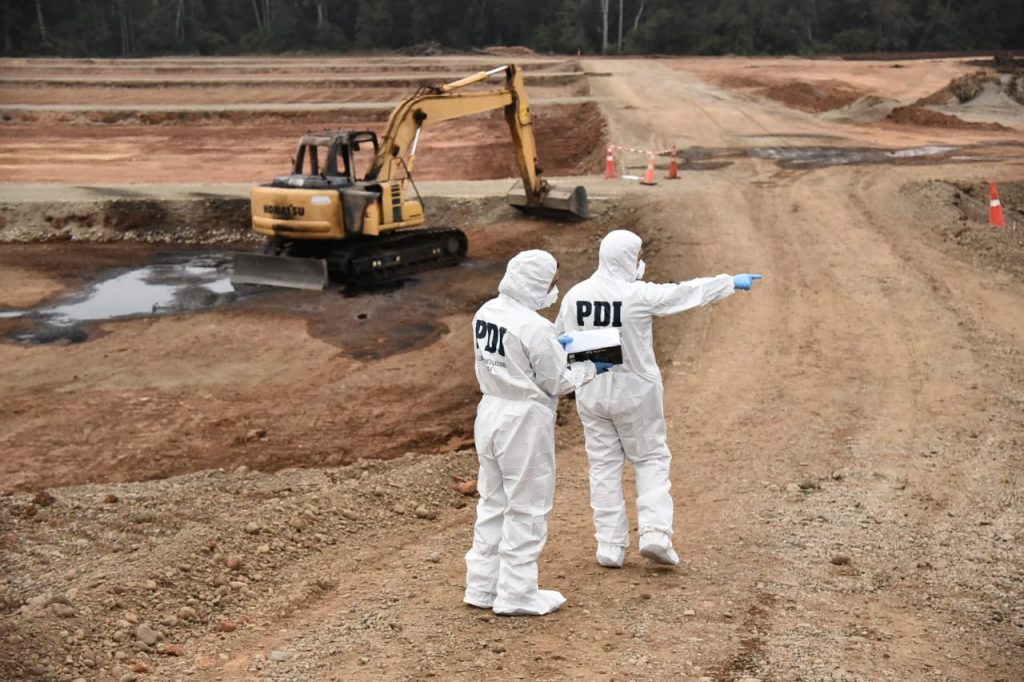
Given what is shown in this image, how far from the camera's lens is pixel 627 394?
8789mm

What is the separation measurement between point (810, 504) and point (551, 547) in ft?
8.34

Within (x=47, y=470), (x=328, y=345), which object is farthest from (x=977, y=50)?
(x=47, y=470)

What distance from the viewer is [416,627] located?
27.1 feet

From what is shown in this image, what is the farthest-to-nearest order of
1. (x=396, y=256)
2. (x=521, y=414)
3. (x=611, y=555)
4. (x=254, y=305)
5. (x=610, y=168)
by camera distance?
1. (x=610, y=168)
2. (x=396, y=256)
3. (x=254, y=305)
4. (x=611, y=555)
5. (x=521, y=414)

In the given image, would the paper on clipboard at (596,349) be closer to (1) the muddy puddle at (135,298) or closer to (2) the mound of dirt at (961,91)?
(1) the muddy puddle at (135,298)

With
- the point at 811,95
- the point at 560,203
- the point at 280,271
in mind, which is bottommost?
the point at 280,271

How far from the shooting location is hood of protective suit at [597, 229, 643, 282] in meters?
8.80

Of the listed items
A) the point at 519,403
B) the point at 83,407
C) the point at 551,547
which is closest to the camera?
the point at 519,403

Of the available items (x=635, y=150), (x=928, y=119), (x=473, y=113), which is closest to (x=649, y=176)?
(x=635, y=150)

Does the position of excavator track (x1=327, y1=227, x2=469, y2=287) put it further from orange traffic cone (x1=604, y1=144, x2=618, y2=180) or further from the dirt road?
orange traffic cone (x1=604, y1=144, x2=618, y2=180)

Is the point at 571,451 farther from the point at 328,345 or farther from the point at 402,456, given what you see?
the point at 328,345

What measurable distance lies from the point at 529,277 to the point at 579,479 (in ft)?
14.8

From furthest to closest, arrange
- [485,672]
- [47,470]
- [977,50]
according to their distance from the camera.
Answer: [977,50], [47,470], [485,672]

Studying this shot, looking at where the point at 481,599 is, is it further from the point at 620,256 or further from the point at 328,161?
the point at 328,161
